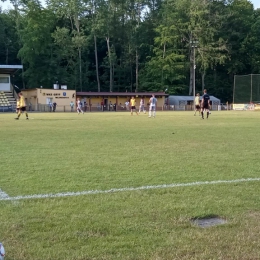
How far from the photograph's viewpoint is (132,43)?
6838 centimetres

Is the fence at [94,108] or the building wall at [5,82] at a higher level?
the building wall at [5,82]

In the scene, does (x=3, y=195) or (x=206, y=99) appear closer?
(x=3, y=195)

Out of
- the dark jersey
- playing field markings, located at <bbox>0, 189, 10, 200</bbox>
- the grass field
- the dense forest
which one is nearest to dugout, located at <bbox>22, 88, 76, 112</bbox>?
the dense forest

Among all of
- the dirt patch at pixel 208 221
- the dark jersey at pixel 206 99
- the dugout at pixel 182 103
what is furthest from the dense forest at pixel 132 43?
the dirt patch at pixel 208 221

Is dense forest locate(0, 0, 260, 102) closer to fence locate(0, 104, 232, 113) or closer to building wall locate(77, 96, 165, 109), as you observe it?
building wall locate(77, 96, 165, 109)

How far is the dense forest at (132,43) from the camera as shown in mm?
64812

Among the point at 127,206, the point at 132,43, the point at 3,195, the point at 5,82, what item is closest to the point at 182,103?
the point at 132,43

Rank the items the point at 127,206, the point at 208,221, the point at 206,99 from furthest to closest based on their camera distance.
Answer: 1. the point at 206,99
2. the point at 127,206
3. the point at 208,221

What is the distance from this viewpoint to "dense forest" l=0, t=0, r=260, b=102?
213 ft

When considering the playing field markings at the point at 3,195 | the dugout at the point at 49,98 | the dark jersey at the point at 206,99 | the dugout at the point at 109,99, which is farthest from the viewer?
the dugout at the point at 109,99

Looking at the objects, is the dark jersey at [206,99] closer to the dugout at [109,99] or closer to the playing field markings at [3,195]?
the playing field markings at [3,195]

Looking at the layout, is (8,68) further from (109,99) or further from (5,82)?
(109,99)

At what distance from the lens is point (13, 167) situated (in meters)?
7.12

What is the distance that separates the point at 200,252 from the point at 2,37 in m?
71.1
